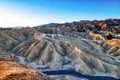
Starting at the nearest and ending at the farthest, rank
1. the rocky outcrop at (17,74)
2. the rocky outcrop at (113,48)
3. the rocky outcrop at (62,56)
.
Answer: the rocky outcrop at (17,74)
the rocky outcrop at (62,56)
the rocky outcrop at (113,48)

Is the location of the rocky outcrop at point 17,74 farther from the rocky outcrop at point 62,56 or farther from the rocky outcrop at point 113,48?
the rocky outcrop at point 113,48

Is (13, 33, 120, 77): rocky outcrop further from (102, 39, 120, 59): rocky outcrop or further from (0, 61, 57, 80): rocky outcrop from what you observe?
(0, 61, 57, 80): rocky outcrop

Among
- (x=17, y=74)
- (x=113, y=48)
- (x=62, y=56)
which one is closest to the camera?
(x=17, y=74)

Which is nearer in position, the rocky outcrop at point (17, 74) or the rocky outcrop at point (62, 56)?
A: the rocky outcrop at point (17, 74)

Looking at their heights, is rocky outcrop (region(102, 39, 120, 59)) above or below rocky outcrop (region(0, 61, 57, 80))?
below

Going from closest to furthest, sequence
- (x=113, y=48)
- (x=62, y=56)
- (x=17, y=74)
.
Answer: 1. (x=17, y=74)
2. (x=62, y=56)
3. (x=113, y=48)

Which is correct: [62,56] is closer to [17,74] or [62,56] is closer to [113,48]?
[113,48]

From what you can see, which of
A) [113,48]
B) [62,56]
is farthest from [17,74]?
[113,48]

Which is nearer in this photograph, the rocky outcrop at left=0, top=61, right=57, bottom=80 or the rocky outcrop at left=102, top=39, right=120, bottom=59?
the rocky outcrop at left=0, top=61, right=57, bottom=80

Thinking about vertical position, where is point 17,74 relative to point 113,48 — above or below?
above

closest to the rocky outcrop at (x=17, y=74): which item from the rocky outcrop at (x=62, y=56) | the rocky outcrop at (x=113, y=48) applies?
the rocky outcrop at (x=62, y=56)

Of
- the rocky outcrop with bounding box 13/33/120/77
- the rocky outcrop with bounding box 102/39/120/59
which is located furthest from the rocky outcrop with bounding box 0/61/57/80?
the rocky outcrop with bounding box 102/39/120/59
